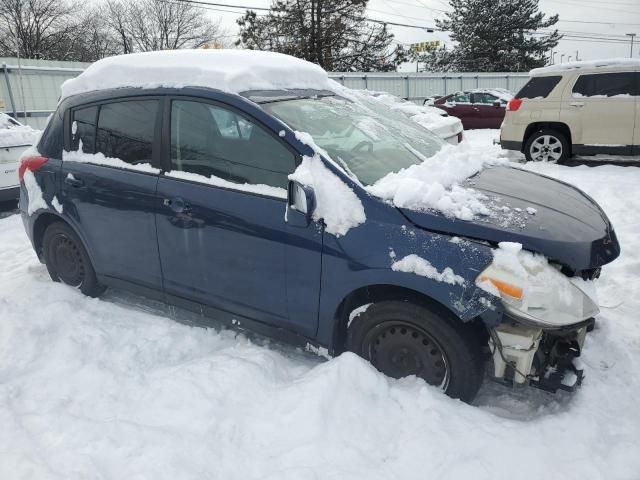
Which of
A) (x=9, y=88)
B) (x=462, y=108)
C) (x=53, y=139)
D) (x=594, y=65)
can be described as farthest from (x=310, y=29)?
(x=53, y=139)

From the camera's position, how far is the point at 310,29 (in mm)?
29781

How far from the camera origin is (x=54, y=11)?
122 feet

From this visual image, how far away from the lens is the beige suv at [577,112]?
8.27 meters

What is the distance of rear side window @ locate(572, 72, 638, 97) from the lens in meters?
8.28

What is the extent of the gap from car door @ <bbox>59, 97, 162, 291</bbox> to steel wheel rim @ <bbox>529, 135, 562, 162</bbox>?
7.60 m

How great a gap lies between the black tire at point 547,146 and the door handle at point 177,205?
25.1 feet

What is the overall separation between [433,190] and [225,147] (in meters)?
1.28

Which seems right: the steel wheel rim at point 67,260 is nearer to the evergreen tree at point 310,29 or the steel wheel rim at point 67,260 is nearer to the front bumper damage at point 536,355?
the front bumper damage at point 536,355

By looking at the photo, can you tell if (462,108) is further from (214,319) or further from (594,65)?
(214,319)

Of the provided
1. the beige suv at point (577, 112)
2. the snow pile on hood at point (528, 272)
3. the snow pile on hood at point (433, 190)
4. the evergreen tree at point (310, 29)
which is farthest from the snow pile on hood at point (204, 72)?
the evergreen tree at point (310, 29)

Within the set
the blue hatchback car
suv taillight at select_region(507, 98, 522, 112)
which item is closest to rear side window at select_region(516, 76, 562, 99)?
suv taillight at select_region(507, 98, 522, 112)

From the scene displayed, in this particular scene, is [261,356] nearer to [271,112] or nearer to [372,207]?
[372,207]

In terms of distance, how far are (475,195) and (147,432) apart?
212 cm

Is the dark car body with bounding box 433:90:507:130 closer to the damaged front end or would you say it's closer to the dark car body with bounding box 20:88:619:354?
the dark car body with bounding box 20:88:619:354
